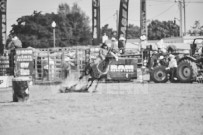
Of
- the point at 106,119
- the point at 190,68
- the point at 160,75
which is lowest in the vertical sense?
the point at 106,119

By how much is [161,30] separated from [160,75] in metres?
79.9

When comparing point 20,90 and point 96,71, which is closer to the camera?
point 20,90

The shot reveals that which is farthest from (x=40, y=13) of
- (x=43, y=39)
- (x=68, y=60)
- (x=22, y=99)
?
(x=22, y=99)

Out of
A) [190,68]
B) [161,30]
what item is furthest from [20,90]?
[161,30]

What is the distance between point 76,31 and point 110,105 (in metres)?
61.8

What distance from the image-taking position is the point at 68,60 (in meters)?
20.3

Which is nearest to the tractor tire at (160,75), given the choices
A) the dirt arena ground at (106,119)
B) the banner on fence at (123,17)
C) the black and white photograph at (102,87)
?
the black and white photograph at (102,87)

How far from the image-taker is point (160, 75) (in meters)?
18.1

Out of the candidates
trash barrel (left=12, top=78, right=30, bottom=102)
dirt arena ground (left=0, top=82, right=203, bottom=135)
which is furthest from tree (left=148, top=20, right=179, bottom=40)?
dirt arena ground (left=0, top=82, right=203, bottom=135)

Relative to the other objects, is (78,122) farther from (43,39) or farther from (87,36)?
(87,36)

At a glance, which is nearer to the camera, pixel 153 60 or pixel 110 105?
pixel 110 105

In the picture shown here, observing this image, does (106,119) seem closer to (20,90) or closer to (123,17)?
(20,90)

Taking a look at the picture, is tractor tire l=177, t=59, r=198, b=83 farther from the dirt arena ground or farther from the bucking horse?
the dirt arena ground

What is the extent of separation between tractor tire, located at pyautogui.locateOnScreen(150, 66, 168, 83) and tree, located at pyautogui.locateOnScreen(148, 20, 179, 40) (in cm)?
7825
